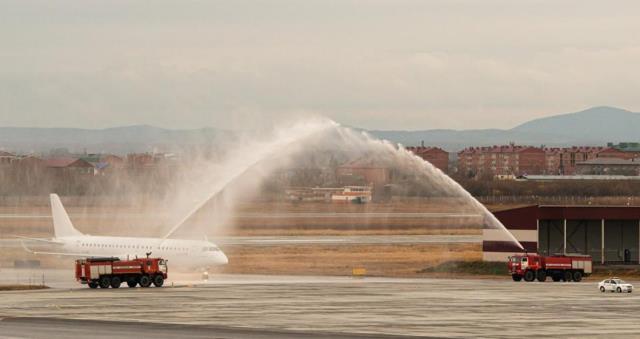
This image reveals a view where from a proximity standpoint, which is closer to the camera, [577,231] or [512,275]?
[512,275]

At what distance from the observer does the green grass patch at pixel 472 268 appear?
10900 cm

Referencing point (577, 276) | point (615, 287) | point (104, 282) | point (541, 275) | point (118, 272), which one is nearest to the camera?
point (615, 287)

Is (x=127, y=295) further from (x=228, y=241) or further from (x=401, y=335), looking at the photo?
(x=228, y=241)

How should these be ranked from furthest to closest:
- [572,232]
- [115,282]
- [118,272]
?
[572,232] < [118,272] < [115,282]

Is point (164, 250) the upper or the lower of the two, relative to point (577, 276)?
upper

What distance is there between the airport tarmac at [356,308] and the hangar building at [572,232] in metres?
13.7

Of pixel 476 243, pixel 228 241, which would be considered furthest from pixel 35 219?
pixel 476 243

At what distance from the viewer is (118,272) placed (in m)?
91.2

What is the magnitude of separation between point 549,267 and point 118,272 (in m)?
34.3

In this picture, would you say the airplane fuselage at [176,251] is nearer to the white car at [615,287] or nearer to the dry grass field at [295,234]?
the dry grass field at [295,234]

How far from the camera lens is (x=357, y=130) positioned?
3868 inches

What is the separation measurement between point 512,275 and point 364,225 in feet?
293

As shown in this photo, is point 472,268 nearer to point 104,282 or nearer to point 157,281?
point 157,281

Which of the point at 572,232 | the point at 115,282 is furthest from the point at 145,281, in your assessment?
the point at 572,232
